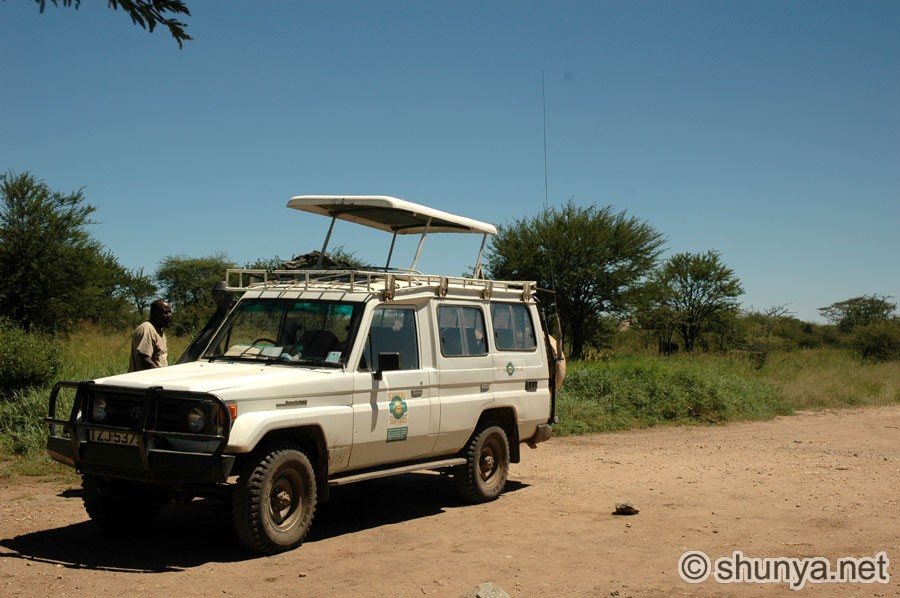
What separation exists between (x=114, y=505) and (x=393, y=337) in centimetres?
272

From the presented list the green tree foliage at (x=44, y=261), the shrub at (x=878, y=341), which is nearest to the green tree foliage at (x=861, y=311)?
the shrub at (x=878, y=341)

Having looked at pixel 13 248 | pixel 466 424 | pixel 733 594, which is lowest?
pixel 733 594

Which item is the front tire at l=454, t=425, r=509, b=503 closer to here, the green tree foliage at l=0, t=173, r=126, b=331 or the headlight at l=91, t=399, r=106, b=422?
the headlight at l=91, t=399, r=106, b=422

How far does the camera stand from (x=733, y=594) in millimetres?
6172

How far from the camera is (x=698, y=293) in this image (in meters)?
42.0

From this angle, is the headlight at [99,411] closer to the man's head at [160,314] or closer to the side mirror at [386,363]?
the side mirror at [386,363]

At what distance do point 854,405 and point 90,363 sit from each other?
18522 millimetres

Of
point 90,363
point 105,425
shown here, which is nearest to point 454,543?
point 105,425

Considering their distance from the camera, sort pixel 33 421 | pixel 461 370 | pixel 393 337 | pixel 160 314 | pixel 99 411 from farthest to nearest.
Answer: pixel 33 421
pixel 160 314
pixel 461 370
pixel 393 337
pixel 99 411

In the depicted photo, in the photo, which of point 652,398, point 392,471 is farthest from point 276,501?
point 652,398

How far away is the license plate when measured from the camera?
6645 millimetres

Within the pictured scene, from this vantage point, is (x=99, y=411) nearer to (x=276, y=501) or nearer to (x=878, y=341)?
(x=276, y=501)

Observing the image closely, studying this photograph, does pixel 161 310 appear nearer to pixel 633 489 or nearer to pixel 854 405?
pixel 633 489

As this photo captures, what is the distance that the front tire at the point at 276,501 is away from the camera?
22.1 ft
